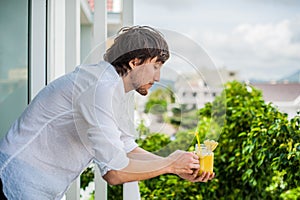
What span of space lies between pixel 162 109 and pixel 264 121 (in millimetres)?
1585

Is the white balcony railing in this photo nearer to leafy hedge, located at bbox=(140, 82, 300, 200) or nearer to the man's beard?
leafy hedge, located at bbox=(140, 82, 300, 200)

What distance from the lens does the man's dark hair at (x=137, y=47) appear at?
4.47 feet

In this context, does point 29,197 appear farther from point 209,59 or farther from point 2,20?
point 2,20

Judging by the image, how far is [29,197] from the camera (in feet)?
5.45

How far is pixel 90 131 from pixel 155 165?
0.20 metres

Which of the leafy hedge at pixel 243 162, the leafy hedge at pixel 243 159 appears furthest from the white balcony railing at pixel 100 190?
the leafy hedge at pixel 243 162

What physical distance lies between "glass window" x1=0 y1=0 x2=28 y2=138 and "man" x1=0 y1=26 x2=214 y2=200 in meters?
0.71

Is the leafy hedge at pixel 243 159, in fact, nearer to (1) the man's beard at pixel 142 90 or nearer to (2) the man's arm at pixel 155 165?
(2) the man's arm at pixel 155 165

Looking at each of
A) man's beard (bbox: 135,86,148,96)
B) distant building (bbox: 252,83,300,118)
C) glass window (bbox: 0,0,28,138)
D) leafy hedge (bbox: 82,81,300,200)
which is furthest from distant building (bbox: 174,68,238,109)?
distant building (bbox: 252,83,300,118)

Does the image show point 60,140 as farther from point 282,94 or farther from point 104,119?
point 282,94

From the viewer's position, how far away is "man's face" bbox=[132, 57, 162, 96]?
4.49 ft

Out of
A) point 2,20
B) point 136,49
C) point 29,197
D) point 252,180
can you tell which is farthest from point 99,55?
point 252,180

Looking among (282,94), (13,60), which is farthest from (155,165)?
(282,94)

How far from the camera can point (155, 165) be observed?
4.83 feet
